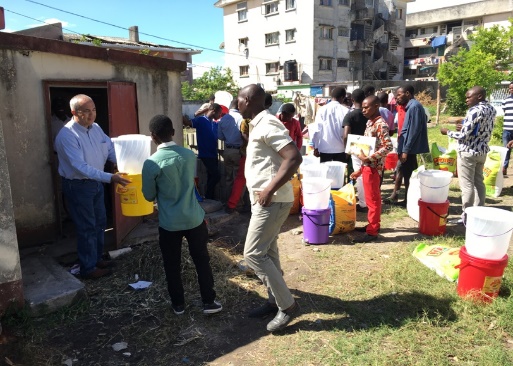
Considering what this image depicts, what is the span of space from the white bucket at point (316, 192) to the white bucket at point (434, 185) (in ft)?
4.35

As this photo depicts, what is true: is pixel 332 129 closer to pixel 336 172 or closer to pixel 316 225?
pixel 336 172

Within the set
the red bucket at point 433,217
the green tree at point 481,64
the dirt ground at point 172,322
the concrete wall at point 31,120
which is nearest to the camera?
the dirt ground at point 172,322

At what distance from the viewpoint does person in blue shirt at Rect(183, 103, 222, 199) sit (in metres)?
7.02

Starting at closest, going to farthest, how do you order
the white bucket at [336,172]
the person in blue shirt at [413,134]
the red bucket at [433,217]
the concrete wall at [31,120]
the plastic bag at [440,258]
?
the plastic bag at [440,258] → the concrete wall at [31,120] → the red bucket at [433,217] → the white bucket at [336,172] → the person in blue shirt at [413,134]

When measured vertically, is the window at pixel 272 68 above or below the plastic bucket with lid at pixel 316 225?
above

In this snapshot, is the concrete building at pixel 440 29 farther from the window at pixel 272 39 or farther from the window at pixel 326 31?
the window at pixel 272 39

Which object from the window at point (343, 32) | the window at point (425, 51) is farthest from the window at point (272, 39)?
the window at point (425, 51)

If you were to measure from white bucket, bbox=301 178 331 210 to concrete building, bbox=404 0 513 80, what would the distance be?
38.1 m

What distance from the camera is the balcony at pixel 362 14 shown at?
33.8 m

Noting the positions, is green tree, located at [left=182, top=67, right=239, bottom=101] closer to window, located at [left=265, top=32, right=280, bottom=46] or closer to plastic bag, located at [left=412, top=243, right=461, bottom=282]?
window, located at [left=265, top=32, right=280, bottom=46]

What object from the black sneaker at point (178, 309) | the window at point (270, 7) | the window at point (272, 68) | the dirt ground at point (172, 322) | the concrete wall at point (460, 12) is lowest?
the dirt ground at point (172, 322)

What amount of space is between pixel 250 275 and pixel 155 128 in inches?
82.7

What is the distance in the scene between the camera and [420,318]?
342 cm

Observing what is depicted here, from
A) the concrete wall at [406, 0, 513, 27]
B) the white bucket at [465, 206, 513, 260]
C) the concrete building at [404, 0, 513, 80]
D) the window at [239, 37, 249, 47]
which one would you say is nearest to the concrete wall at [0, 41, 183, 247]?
the white bucket at [465, 206, 513, 260]
